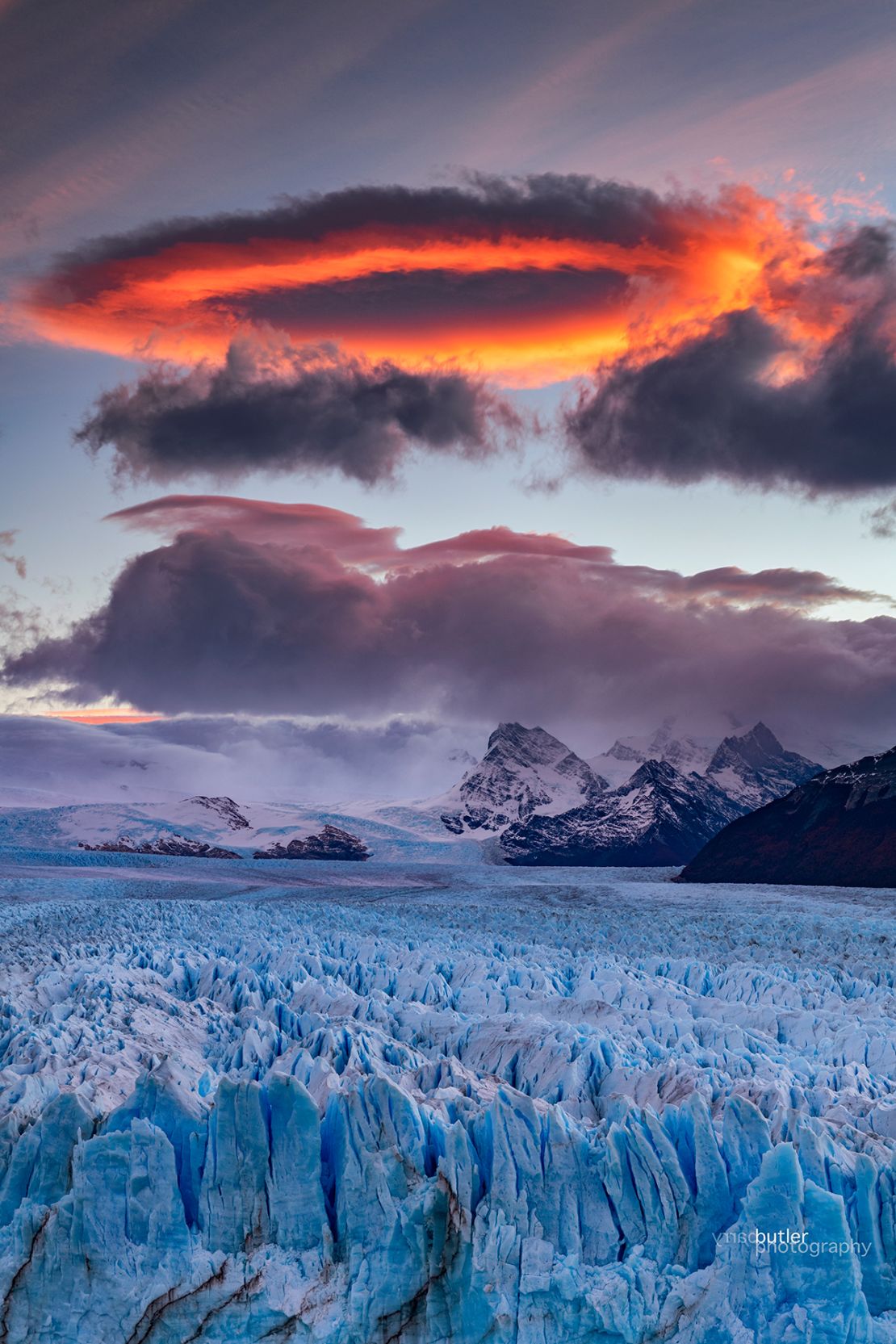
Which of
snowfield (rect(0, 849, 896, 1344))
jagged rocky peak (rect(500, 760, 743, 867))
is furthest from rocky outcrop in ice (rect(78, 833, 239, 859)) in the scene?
snowfield (rect(0, 849, 896, 1344))

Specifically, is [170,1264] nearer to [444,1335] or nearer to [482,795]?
[444,1335]

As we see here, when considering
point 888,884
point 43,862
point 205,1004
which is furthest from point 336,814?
point 205,1004

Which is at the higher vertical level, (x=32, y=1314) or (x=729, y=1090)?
(x=729, y=1090)

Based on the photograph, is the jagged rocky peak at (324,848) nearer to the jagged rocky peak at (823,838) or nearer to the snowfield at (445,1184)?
the jagged rocky peak at (823,838)

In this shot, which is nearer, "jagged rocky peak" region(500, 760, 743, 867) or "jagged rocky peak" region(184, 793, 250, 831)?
"jagged rocky peak" region(184, 793, 250, 831)

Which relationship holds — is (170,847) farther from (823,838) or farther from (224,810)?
(823,838)

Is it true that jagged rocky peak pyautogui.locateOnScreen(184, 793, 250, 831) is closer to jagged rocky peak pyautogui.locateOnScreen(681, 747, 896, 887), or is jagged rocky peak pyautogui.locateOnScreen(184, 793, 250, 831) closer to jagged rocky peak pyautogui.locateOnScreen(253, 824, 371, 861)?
jagged rocky peak pyautogui.locateOnScreen(253, 824, 371, 861)
